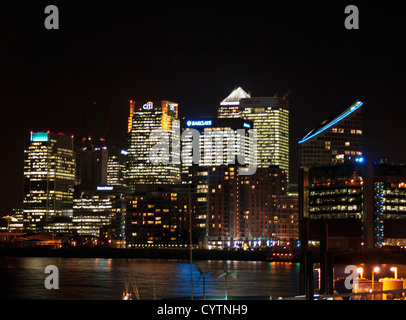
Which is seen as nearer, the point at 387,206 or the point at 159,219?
the point at 387,206

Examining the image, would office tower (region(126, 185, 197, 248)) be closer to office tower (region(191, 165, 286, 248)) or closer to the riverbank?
office tower (region(191, 165, 286, 248))

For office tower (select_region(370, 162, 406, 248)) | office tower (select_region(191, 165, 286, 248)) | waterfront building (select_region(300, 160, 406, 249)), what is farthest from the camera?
office tower (select_region(191, 165, 286, 248))

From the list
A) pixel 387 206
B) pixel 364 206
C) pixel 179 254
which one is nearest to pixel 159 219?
pixel 179 254

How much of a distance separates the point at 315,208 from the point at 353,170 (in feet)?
38.3

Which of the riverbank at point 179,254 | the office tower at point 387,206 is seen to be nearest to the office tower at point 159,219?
the riverbank at point 179,254

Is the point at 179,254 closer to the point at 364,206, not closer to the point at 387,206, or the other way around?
the point at 364,206

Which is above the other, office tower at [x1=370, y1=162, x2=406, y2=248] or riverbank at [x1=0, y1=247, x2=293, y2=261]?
office tower at [x1=370, y1=162, x2=406, y2=248]

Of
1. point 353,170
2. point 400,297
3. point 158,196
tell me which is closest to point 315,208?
point 353,170

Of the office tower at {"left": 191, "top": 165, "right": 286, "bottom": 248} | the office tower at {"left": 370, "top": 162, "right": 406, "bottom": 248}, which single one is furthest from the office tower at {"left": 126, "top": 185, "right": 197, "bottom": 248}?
the office tower at {"left": 370, "top": 162, "right": 406, "bottom": 248}

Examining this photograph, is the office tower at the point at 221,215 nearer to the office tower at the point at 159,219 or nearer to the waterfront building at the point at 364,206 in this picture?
the office tower at the point at 159,219
